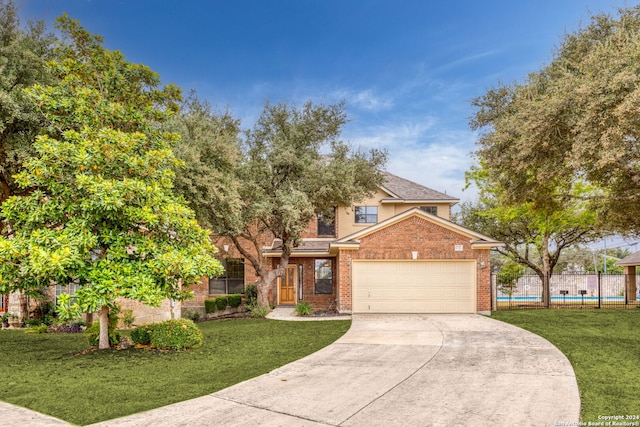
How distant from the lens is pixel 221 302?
21.0 metres

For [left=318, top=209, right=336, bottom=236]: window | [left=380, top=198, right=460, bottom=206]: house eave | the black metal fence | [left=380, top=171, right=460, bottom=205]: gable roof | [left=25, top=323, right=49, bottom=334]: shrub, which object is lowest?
the black metal fence

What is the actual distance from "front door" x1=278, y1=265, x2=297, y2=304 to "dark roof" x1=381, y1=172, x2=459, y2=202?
6.91 m

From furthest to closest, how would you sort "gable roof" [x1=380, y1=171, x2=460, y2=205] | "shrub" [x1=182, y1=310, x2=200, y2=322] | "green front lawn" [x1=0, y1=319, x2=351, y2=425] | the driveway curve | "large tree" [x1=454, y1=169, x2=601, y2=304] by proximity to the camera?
1. "gable roof" [x1=380, y1=171, x2=460, y2=205]
2. "large tree" [x1=454, y1=169, x2=601, y2=304]
3. "shrub" [x1=182, y1=310, x2=200, y2=322]
4. "green front lawn" [x1=0, y1=319, x2=351, y2=425]
5. the driveway curve

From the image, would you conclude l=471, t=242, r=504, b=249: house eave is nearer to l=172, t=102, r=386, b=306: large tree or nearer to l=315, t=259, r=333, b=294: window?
l=172, t=102, r=386, b=306: large tree

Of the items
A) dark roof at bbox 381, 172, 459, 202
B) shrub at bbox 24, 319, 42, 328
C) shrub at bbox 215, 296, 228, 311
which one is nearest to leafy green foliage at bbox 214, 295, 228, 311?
shrub at bbox 215, 296, 228, 311

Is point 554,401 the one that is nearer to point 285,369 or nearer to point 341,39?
point 285,369

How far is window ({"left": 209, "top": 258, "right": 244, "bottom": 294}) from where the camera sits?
906 inches

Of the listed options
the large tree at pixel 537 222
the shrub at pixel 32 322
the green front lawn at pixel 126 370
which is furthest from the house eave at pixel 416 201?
the shrub at pixel 32 322

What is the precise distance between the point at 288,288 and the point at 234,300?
288 cm

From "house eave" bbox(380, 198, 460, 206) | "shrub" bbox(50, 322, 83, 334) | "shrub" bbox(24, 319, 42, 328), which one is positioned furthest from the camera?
"house eave" bbox(380, 198, 460, 206)

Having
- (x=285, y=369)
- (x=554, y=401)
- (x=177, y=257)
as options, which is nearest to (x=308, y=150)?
(x=177, y=257)

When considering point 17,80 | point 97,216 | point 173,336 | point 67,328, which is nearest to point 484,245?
point 173,336

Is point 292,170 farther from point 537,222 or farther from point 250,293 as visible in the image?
point 537,222

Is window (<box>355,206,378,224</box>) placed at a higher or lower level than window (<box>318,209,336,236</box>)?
higher
